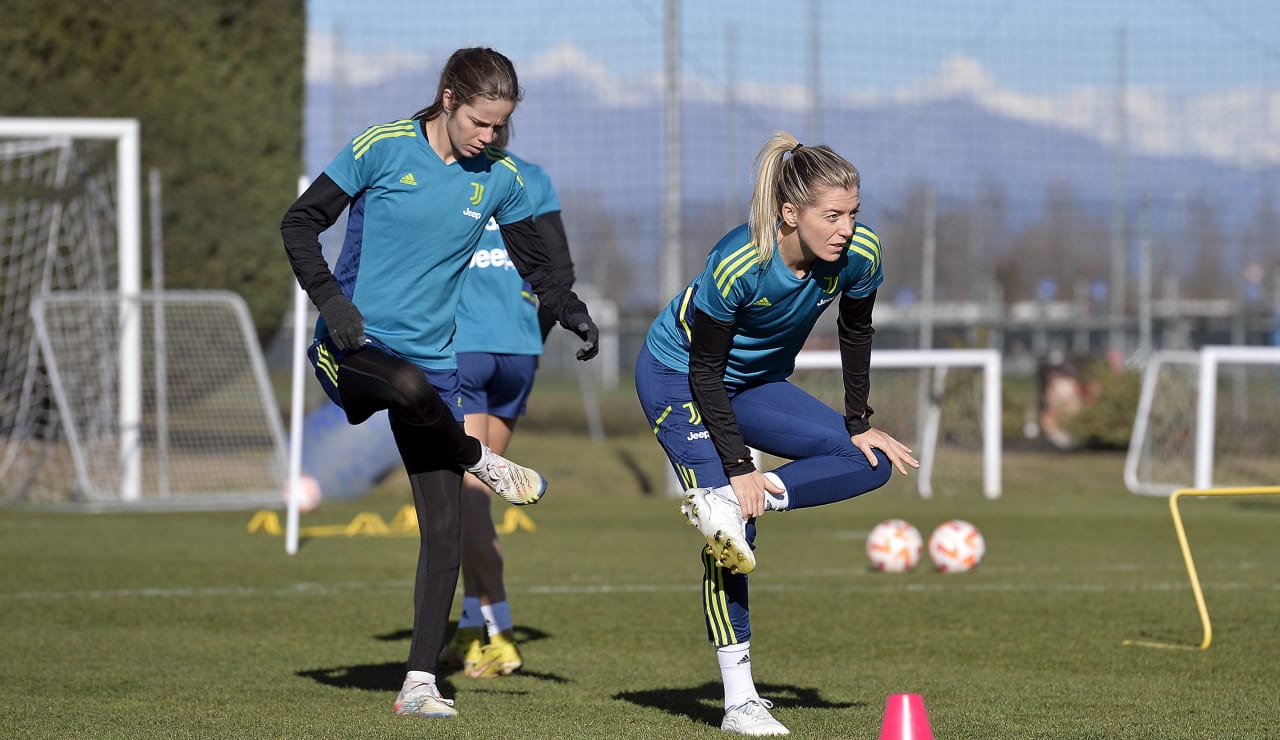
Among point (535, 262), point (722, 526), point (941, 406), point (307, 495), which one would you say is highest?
point (535, 262)

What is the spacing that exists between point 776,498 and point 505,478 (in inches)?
38.0

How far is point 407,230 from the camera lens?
5.39m

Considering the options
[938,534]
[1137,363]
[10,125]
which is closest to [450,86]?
[938,534]

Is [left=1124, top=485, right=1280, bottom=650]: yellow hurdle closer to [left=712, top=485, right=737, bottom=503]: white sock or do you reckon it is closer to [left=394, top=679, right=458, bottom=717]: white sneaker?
[left=712, top=485, right=737, bottom=503]: white sock

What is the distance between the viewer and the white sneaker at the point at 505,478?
5445 mm

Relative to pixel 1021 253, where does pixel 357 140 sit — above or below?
above

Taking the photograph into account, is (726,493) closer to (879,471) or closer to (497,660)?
(879,471)

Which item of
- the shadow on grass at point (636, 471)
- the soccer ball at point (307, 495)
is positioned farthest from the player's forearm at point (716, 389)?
the shadow on grass at point (636, 471)

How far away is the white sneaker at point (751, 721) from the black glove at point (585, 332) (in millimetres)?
1300

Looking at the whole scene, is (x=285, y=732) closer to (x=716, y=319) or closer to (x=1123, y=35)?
(x=716, y=319)

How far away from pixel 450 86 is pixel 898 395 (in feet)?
42.5

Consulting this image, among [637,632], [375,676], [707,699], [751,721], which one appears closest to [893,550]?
[637,632]

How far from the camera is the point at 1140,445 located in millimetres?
17172

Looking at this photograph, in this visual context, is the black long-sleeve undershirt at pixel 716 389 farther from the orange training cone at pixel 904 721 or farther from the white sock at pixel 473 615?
the white sock at pixel 473 615
